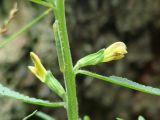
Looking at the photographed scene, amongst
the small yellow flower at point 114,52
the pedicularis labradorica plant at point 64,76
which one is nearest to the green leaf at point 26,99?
the pedicularis labradorica plant at point 64,76

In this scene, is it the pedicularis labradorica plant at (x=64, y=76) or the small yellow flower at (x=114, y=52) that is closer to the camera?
the pedicularis labradorica plant at (x=64, y=76)

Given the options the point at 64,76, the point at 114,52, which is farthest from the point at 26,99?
the point at 114,52

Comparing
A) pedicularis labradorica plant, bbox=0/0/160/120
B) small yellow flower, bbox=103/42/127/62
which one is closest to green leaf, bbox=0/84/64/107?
pedicularis labradorica plant, bbox=0/0/160/120

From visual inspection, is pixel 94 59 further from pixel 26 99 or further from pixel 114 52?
pixel 26 99

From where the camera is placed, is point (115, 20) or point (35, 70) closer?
point (35, 70)

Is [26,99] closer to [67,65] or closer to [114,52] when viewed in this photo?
[67,65]

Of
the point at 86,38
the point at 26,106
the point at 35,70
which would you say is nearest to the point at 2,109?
the point at 26,106

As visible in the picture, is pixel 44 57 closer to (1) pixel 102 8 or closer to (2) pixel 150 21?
(1) pixel 102 8

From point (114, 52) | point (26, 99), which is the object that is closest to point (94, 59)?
point (114, 52)

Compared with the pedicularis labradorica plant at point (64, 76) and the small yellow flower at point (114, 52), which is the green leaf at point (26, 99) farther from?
the small yellow flower at point (114, 52)
